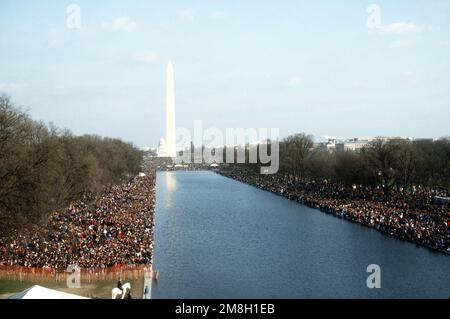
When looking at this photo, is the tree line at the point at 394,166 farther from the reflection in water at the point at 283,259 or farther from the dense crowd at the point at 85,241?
the dense crowd at the point at 85,241

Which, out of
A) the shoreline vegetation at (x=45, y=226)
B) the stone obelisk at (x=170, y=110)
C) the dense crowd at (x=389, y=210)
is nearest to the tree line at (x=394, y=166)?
Answer: the dense crowd at (x=389, y=210)

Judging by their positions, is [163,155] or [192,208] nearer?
[192,208]

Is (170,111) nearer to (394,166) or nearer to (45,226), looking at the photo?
(394,166)

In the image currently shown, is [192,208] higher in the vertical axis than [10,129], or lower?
lower

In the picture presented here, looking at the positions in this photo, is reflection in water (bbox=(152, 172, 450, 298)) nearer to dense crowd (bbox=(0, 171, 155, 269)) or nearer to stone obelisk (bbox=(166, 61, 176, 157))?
dense crowd (bbox=(0, 171, 155, 269))
